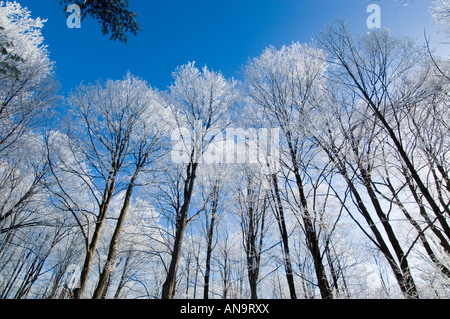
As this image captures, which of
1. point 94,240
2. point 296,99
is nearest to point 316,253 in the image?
Answer: point 296,99

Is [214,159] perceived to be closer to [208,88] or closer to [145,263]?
[208,88]

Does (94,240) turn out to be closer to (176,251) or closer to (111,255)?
(111,255)

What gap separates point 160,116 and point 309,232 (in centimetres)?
661

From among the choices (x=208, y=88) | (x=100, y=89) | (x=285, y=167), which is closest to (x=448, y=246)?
(x=285, y=167)

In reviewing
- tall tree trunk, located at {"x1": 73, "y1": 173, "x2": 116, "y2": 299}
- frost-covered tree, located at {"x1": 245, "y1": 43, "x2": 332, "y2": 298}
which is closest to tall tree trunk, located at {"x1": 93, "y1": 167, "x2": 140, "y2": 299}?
tall tree trunk, located at {"x1": 73, "y1": 173, "x2": 116, "y2": 299}

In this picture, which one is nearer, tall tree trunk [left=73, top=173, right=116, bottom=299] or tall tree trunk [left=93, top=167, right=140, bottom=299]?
tall tree trunk [left=73, top=173, right=116, bottom=299]

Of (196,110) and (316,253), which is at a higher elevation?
(196,110)

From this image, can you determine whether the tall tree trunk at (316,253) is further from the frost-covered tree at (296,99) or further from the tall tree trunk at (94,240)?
the tall tree trunk at (94,240)

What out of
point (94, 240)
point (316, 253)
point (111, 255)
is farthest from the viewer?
point (111, 255)

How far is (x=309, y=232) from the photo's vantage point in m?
3.43

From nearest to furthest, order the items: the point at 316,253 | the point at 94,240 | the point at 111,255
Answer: the point at 316,253, the point at 94,240, the point at 111,255

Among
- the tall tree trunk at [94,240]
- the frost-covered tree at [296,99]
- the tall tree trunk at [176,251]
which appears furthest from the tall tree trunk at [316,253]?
the tall tree trunk at [94,240]

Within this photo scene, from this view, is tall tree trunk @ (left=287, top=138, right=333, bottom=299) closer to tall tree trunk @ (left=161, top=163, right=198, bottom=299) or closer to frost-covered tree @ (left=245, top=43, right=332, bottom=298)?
frost-covered tree @ (left=245, top=43, right=332, bottom=298)

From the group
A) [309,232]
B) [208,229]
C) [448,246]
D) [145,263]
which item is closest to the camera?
[309,232]
